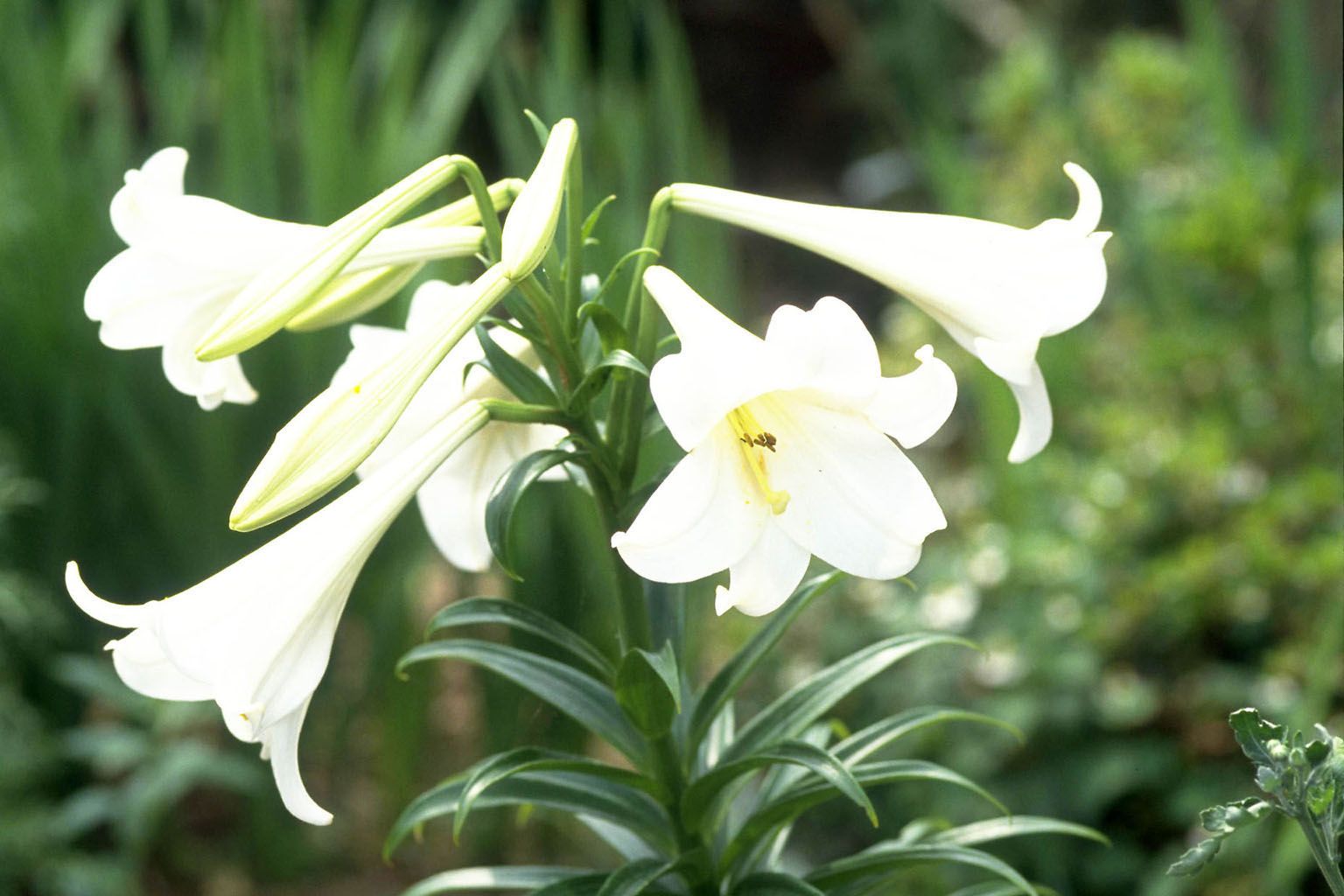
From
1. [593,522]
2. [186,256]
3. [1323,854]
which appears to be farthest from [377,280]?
[593,522]

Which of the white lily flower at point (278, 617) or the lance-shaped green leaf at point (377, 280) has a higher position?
the lance-shaped green leaf at point (377, 280)

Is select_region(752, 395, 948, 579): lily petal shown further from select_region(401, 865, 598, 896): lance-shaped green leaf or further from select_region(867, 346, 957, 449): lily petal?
select_region(401, 865, 598, 896): lance-shaped green leaf

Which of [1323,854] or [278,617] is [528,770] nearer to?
[278,617]

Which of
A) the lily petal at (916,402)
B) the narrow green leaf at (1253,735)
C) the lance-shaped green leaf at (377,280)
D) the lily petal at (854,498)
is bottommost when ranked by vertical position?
the narrow green leaf at (1253,735)

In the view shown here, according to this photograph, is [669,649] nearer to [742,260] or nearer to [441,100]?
[441,100]

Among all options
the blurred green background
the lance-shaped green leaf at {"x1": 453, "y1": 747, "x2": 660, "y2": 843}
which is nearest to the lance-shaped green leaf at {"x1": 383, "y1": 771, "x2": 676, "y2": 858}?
the lance-shaped green leaf at {"x1": 453, "y1": 747, "x2": 660, "y2": 843}

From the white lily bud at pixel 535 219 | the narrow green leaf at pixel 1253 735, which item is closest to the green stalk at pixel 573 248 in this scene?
the white lily bud at pixel 535 219

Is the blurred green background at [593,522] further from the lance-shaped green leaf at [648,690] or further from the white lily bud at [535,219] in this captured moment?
the white lily bud at [535,219]

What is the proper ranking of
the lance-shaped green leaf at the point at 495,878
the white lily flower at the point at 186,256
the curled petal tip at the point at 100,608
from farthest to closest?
the lance-shaped green leaf at the point at 495,878 → the white lily flower at the point at 186,256 → the curled petal tip at the point at 100,608
